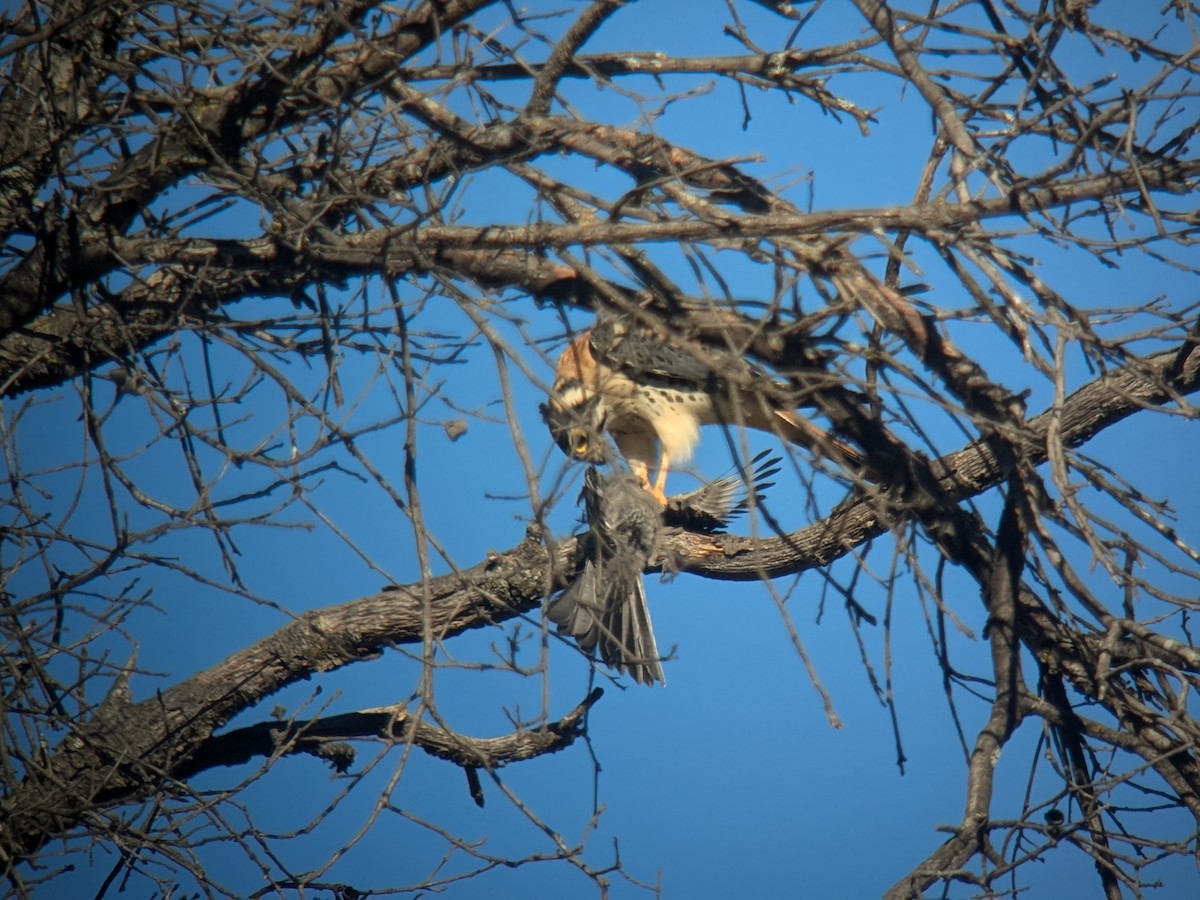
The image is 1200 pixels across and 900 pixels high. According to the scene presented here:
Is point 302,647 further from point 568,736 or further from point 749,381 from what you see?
point 749,381

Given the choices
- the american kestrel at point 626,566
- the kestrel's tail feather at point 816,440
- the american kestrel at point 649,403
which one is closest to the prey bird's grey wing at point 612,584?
the american kestrel at point 626,566

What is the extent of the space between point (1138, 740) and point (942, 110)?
125 centimetres

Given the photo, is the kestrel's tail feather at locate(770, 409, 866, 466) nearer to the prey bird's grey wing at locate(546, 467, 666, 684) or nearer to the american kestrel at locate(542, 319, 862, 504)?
the american kestrel at locate(542, 319, 862, 504)

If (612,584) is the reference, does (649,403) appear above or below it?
above

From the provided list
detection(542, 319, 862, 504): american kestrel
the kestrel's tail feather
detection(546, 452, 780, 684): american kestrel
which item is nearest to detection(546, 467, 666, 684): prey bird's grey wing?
detection(546, 452, 780, 684): american kestrel

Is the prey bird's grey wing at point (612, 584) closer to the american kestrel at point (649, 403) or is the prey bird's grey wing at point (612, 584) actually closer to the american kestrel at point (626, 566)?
the american kestrel at point (626, 566)

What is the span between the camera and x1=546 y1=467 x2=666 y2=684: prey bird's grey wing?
2.49m

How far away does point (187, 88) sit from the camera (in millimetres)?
1781

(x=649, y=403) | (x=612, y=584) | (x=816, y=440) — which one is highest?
(x=649, y=403)

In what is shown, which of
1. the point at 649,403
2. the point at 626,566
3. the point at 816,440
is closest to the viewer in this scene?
the point at 816,440

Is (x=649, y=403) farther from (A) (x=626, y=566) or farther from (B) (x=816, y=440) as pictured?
(B) (x=816, y=440)

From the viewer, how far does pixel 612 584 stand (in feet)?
9.09

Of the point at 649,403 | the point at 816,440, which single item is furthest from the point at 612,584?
the point at 649,403

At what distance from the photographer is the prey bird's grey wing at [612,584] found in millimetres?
2494
